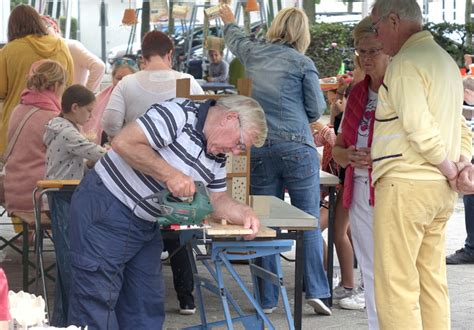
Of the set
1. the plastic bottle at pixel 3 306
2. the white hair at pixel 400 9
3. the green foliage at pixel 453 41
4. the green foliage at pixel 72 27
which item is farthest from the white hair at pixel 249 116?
the green foliage at pixel 453 41

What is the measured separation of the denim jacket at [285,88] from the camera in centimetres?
606

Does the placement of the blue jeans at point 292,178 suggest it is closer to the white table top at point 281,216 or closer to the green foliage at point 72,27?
the white table top at point 281,216

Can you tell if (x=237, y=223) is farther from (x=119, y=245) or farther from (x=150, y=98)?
(x=150, y=98)

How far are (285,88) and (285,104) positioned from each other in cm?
9

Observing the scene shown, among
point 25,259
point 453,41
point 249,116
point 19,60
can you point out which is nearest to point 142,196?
point 249,116

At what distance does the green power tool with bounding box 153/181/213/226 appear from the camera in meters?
4.06

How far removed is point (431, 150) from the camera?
438 centimetres

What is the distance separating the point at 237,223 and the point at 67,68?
3679mm

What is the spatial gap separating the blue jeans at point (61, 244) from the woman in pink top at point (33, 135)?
5.72 feet

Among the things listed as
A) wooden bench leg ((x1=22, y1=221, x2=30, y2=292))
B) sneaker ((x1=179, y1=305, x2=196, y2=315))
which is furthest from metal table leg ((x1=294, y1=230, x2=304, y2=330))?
wooden bench leg ((x1=22, y1=221, x2=30, y2=292))

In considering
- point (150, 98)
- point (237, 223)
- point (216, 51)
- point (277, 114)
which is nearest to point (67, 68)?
point (150, 98)

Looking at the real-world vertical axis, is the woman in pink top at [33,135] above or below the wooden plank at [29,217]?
above

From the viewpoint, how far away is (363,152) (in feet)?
17.0

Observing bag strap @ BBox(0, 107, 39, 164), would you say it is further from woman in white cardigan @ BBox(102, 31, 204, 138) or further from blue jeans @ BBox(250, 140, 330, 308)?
blue jeans @ BBox(250, 140, 330, 308)
